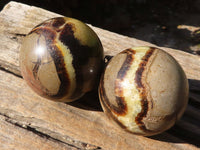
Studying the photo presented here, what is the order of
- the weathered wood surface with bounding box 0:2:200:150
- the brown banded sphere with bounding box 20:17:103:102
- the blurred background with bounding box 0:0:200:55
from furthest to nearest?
the blurred background with bounding box 0:0:200:55
the weathered wood surface with bounding box 0:2:200:150
the brown banded sphere with bounding box 20:17:103:102

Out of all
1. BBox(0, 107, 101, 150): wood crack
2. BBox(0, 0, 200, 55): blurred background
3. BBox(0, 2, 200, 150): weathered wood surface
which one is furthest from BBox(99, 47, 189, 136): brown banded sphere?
BBox(0, 0, 200, 55): blurred background

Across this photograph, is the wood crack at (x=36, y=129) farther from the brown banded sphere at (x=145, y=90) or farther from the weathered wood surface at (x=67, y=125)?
the brown banded sphere at (x=145, y=90)

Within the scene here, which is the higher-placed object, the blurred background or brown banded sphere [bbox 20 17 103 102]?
brown banded sphere [bbox 20 17 103 102]

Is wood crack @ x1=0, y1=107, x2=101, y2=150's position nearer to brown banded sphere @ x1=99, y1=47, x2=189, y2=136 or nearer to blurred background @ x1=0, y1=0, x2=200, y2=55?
brown banded sphere @ x1=99, y1=47, x2=189, y2=136

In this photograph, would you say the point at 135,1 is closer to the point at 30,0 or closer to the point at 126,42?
the point at 30,0

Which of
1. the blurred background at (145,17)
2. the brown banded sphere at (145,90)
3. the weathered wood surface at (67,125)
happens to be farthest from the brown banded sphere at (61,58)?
the blurred background at (145,17)

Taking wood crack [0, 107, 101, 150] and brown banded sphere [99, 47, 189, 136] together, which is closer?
brown banded sphere [99, 47, 189, 136]

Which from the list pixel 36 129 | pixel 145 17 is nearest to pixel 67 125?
pixel 36 129

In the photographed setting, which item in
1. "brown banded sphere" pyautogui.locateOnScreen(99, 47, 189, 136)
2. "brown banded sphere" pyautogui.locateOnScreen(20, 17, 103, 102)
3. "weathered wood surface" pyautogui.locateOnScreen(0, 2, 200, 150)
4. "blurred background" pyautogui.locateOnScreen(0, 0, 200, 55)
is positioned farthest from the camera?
"blurred background" pyautogui.locateOnScreen(0, 0, 200, 55)
